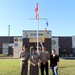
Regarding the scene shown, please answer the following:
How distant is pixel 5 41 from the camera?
75250 mm

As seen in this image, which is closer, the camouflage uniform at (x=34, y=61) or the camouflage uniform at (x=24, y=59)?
the camouflage uniform at (x=34, y=61)

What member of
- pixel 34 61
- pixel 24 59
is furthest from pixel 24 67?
pixel 34 61

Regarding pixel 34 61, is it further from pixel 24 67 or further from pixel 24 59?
pixel 24 67

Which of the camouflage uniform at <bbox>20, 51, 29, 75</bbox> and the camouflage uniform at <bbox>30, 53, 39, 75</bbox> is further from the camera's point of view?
the camouflage uniform at <bbox>20, 51, 29, 75</bbox>

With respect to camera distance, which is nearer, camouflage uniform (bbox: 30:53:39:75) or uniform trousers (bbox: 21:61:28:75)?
camouflage uniform (bbox: 30:53:39:75)

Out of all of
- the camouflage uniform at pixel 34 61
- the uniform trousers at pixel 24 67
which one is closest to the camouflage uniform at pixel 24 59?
the uniform trousers at pixel 24 67

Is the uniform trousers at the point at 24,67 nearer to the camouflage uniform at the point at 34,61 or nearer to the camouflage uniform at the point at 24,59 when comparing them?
the camouflage uniform at the point at 24,59

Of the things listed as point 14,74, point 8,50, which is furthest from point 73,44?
point 14,74

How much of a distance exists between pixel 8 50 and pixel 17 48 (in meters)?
13.3

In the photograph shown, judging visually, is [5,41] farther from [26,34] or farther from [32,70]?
[32,70]

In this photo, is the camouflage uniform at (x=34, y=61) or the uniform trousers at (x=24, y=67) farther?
the uniform trousers at (x=24, y=67)

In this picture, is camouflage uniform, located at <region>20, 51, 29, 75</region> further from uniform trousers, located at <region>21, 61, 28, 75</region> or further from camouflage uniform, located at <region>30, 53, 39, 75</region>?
camouflage uniform, located at <region>30, 53, 39, 75</region>

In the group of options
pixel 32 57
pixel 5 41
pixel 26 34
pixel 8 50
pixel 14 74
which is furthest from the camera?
pixel 5 41

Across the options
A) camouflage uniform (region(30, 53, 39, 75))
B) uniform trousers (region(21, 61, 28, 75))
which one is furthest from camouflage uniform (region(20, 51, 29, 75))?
camouflage uniform (region(30, 53, 39, 75))
